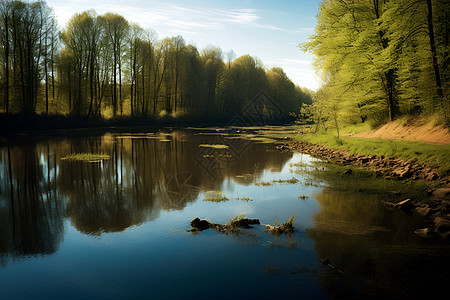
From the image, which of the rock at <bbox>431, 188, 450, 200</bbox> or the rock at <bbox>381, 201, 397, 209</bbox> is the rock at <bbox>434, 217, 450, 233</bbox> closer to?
the rock at <bbox>381, 201, 397, 209</bbox>

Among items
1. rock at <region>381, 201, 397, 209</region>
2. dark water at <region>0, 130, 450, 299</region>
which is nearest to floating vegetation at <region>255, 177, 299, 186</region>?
dark water at <region>0, 130, 450, 299</region>

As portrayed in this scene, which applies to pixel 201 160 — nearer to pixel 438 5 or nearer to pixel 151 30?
pixel 438 5

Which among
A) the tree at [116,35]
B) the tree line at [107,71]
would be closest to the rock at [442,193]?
the tree line at [107,71]

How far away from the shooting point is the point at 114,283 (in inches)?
182

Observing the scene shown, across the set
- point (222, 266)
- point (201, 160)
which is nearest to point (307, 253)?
point (222, 266)

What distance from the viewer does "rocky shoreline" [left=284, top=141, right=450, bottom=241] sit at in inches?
264

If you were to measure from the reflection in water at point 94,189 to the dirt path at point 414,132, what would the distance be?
24.6ft

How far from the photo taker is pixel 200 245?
5980mm

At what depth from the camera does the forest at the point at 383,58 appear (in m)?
16.8

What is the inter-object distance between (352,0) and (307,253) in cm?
2463

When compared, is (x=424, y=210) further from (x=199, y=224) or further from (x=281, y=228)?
(x=199, y=224)

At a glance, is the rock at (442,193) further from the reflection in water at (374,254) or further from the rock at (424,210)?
the reflection in water at (374,254)

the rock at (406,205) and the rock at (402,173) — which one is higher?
the rock at (402,173)

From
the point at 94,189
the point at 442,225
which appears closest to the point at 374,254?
the point at 442,225
